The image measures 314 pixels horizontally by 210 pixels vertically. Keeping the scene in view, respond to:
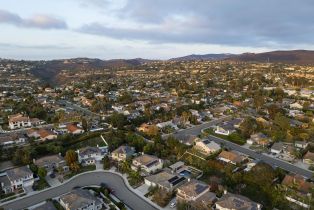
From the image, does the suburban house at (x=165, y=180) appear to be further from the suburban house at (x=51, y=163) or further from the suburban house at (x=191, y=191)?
the suburban house at (x=51, y=163)

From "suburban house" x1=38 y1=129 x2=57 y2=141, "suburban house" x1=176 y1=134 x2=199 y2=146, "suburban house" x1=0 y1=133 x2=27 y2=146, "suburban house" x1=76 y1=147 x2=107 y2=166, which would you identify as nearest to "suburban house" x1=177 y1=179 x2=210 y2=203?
"suburban house" x1=176 y1=134 x2=199 y2=146

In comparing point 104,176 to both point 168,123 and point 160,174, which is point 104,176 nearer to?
point 160,174

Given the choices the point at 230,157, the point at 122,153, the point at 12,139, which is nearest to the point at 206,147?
the point at 230,157

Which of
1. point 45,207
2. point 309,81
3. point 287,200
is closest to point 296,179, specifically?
point 287,200

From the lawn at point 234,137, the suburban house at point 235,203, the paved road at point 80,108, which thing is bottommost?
the lawn at point 234,137

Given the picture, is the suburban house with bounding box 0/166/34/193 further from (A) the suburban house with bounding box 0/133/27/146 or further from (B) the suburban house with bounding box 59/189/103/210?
(A) the suburban house with bounding box 0/133/27/146

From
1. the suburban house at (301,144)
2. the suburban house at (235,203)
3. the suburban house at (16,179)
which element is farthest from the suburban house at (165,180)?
the suburban house at (301,144)
